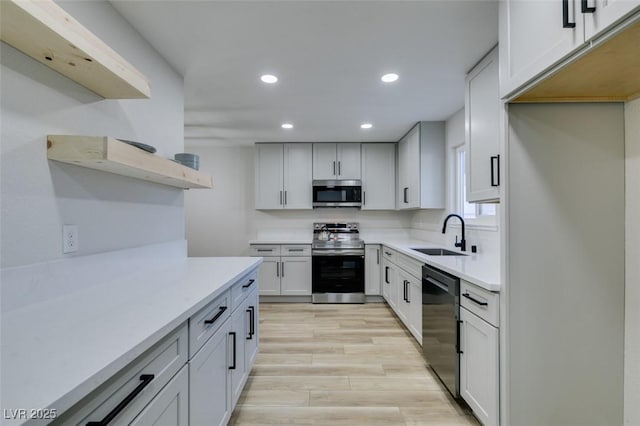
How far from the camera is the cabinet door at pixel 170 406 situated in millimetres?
914

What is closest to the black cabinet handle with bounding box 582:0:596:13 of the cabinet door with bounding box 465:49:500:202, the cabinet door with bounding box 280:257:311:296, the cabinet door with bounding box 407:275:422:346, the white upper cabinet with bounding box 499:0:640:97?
the white upper cabinet with bounding box 499:0:640:97

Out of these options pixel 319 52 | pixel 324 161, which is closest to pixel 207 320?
pixel 319 52

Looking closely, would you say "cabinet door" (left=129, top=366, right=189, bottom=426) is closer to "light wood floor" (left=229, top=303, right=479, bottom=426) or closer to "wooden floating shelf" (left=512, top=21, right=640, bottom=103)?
"light wood floor" (left=229, top=303, right=479, bottom=426)

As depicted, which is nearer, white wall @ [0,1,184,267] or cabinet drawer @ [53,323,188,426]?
cabinet drawer @ [53,323,188,426]

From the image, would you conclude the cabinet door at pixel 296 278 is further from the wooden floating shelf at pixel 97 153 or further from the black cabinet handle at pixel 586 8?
the black cabinet handle at pixel 586 8

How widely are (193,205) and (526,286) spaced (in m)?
4.78

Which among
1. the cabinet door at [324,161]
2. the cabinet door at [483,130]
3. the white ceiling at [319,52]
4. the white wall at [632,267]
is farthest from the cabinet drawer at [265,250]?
the white wall at [632,267]

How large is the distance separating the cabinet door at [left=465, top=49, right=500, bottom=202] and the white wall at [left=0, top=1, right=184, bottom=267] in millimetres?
2251

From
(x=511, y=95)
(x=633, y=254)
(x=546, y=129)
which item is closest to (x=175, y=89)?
(x=511, y=95)

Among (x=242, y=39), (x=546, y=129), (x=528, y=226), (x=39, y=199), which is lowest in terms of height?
(x=528, y=226)

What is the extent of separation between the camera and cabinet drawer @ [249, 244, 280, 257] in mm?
4242

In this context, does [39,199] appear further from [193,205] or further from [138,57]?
[193,205]

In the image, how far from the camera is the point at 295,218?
495 centimetres

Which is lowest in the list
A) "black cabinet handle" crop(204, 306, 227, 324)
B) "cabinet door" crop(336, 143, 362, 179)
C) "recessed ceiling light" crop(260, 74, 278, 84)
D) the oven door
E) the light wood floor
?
the light wood floor
